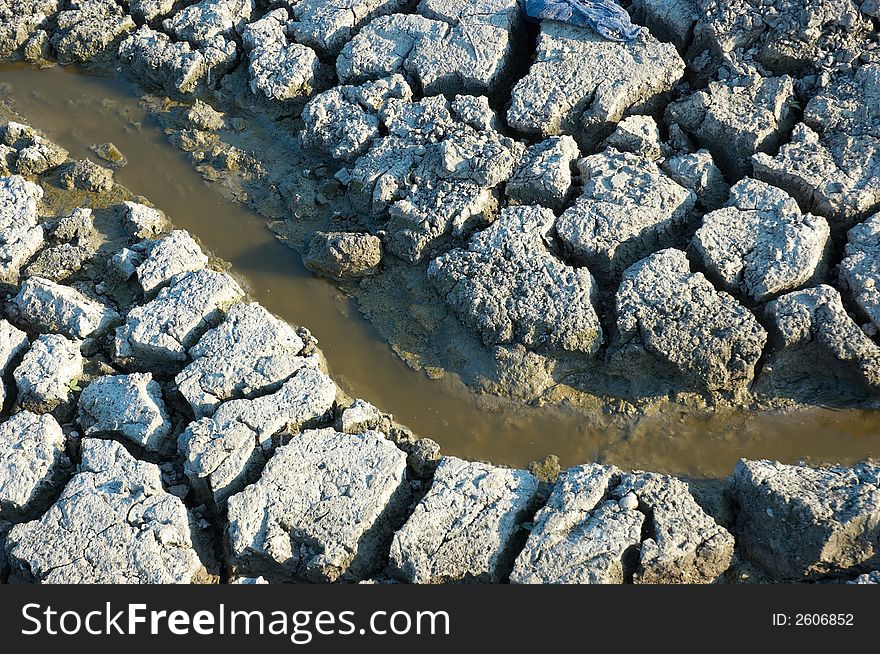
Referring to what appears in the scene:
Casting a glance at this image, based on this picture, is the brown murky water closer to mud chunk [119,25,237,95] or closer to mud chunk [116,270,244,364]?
mud chunk [116,270,244,364]

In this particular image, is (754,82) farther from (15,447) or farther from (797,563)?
(15,447)

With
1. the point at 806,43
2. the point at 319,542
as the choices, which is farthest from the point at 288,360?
the point at 806,43

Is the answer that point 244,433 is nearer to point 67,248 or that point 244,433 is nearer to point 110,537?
point 110,537

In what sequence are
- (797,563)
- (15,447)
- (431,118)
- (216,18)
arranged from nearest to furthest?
1. (797,563)
2. (15,447)
3. (431,118)
4. (216,18)

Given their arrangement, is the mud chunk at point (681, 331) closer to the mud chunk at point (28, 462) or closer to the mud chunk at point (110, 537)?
the mud chunk at point (110, 537)

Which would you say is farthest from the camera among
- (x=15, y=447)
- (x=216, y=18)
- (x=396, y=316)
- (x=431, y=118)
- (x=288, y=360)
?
(x=216, y=18)

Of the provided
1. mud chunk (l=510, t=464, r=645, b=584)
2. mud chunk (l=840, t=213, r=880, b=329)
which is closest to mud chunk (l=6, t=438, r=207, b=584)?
mud chunk (l=510, t=464, r=645, b=584)
